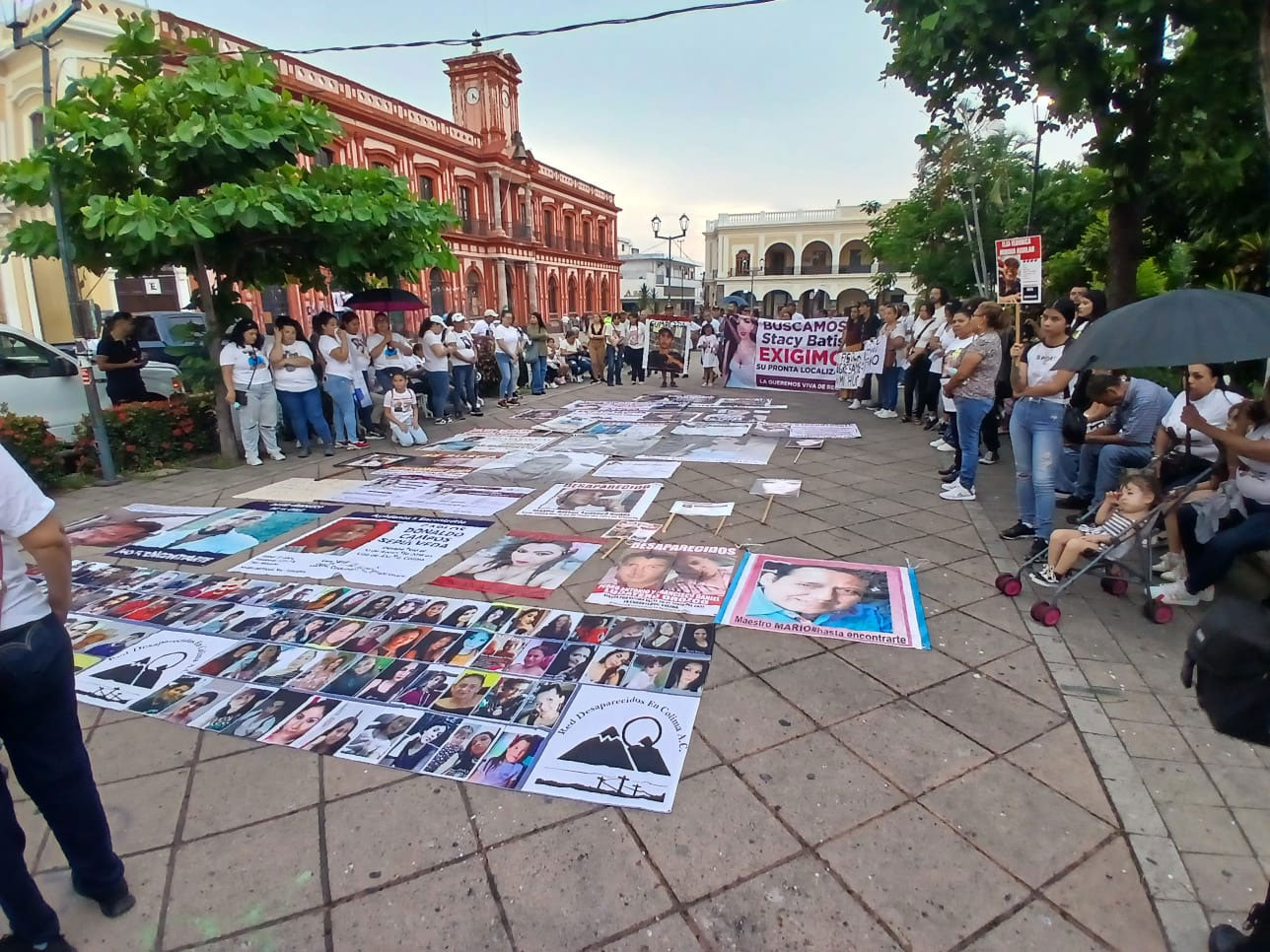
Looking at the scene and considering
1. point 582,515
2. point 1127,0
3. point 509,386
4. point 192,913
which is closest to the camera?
point 192,913

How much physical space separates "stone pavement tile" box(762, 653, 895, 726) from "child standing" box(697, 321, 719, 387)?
11.1 m

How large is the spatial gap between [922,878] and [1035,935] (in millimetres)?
275

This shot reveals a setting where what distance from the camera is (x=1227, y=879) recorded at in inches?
74.6

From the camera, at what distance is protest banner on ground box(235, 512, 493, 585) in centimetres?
403

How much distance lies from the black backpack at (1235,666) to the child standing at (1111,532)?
→ 2.14 metres

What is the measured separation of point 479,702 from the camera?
8.78 ft

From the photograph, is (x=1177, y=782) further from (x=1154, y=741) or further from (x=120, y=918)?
(x=120, y=918)

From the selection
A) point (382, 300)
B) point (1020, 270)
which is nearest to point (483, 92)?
point (382, 300)

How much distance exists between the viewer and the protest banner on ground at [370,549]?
4031mm

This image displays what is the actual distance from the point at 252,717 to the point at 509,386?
925cm

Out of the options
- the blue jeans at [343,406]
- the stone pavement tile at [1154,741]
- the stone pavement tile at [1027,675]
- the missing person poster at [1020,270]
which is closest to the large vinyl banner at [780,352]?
the missing person poster at [1020,270]

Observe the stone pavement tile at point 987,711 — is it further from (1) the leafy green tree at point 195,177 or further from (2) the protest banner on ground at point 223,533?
(1) the leafy green tree at point 195,177

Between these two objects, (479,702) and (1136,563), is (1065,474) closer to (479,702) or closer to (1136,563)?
(1136,563)

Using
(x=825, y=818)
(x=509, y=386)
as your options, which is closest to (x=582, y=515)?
(x=825, y=818)
